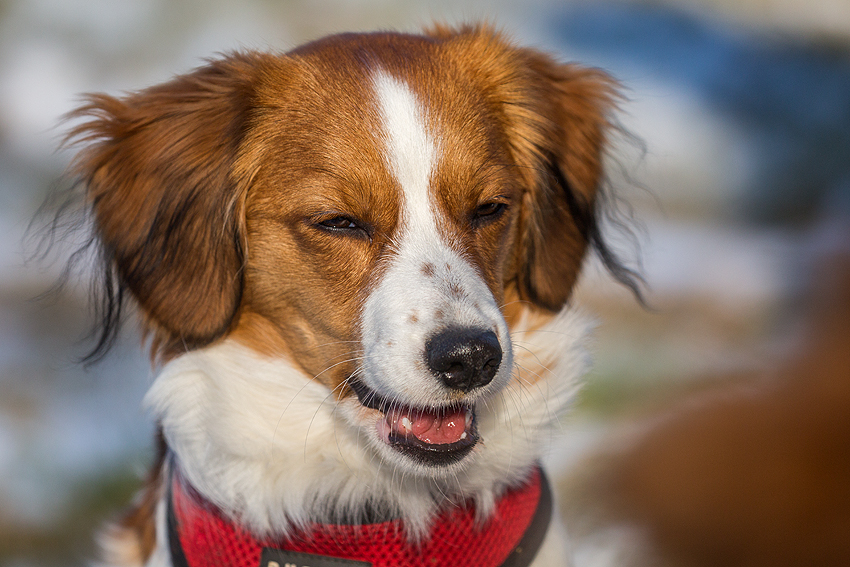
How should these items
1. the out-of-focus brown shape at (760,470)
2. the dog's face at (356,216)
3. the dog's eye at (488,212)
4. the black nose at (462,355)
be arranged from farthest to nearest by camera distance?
the out-of-focus brown shape at (760,470), the dog's eye at (488,212), the dog's face at (356,216), the black nose at (462,355)

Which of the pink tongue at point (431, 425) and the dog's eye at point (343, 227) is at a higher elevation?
the dog's eye at point (343, 227)

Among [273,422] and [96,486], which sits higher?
[273,422]

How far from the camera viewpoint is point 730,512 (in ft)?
8.99

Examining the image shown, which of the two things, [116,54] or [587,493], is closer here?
[587,493]

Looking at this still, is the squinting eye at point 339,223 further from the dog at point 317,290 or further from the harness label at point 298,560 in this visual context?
the harness label at point 298,560

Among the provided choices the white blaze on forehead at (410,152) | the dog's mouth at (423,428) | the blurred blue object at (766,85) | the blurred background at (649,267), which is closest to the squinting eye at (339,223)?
the white blaze on forehead at (410,152)

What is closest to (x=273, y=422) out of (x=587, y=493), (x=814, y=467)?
(x=587, y=493)

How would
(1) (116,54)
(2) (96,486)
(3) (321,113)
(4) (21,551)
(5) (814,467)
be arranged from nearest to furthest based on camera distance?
(3) (321,113) < (5) (814,467) < (4) (21,551) < (2) (96,486) < (1) (116,54)

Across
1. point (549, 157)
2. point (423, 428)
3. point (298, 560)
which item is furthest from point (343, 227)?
point (298, 560)

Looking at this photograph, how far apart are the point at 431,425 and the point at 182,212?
2.86 feet

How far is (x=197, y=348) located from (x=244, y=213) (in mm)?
391

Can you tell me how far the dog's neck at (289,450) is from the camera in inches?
84.2

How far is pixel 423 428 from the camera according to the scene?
79.2 inches

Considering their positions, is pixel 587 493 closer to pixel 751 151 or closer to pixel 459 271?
pixel 459 271
